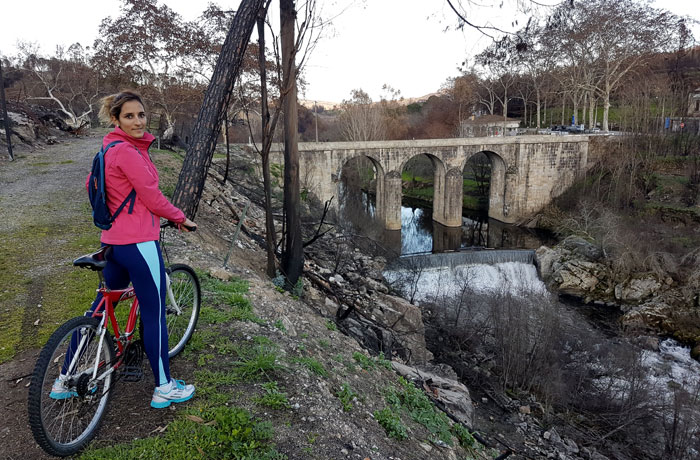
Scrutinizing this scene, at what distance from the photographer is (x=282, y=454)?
2.37 m

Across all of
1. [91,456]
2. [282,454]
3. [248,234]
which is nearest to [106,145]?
[91,456]

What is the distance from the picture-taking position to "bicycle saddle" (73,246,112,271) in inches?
90.9

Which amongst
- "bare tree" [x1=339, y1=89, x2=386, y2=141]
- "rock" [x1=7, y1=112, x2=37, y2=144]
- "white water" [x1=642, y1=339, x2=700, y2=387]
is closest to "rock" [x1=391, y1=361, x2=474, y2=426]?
"white water" [x1=642, y1=339, x2=700, y2=387]

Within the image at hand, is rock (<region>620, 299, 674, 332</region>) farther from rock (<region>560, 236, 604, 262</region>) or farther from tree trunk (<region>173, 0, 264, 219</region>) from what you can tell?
tree trunk (<region>173, 0, 264, 219</region>)

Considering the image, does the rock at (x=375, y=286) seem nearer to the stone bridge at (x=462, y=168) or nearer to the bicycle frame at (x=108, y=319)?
the bicycle frame at (x=108, y=319)

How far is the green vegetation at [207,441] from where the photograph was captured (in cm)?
223

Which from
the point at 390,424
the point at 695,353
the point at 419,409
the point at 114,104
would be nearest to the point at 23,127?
the point at 114,104

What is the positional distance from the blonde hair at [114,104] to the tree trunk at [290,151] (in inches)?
150

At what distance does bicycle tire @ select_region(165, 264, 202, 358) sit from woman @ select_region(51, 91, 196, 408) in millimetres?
618

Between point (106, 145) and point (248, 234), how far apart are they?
6783 millimetres

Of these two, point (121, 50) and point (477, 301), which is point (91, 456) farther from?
point (121, 50)

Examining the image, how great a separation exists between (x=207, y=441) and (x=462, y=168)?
2837 cm

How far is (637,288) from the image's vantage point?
16.6 meters

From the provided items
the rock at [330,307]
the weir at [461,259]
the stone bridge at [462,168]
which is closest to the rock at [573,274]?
the weir at [461,259]
